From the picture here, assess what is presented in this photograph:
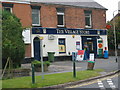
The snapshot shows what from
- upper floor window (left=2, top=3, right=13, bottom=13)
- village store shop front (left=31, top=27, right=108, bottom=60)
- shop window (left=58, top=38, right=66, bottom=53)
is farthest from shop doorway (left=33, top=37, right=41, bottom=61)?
upper floor window (left=2, top=3, right=13, bottom=13)

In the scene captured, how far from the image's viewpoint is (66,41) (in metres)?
26.8

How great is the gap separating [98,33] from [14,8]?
1155 cm

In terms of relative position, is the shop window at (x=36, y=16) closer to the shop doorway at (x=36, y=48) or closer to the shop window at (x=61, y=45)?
the shop doorway at (x=36, y=48)

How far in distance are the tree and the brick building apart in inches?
312

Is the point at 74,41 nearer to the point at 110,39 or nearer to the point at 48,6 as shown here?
the point at 48,6

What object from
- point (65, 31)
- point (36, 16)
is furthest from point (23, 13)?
point (65, 31)

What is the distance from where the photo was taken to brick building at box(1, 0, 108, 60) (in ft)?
79.3

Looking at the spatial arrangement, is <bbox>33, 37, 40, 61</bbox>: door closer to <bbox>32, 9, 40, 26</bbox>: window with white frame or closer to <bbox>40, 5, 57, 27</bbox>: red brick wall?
<bbox>32, 9, 40, 26</bbox>: window with white frame

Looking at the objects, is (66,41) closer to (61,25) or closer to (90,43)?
(61,25)

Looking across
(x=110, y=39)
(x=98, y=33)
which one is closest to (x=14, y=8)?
(x=98, y=33)

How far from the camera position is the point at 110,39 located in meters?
39.8

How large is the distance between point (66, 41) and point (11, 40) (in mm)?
13285

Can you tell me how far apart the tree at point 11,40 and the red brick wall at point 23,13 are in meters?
8.79

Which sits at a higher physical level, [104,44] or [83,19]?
[83,19]
